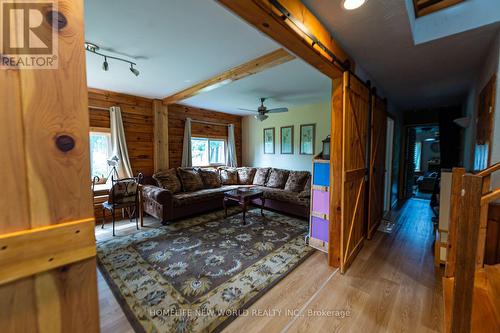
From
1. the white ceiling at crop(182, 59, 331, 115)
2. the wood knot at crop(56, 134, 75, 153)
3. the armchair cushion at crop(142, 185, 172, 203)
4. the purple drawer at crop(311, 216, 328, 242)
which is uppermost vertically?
the white ceiling at crop(182, 59, 331, 115)

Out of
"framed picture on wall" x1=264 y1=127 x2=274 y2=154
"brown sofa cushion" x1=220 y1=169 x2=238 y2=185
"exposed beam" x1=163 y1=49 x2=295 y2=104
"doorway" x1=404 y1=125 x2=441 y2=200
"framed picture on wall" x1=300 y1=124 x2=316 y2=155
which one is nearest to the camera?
"exposed beam" x1=163 y1=49 x2=295 y2=104

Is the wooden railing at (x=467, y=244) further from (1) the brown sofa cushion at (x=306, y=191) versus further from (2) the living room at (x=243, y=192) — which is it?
(1) the brown sofa cushion at (x=306, y=191)

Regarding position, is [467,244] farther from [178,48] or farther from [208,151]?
[208,151]

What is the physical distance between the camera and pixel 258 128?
6.54 meters

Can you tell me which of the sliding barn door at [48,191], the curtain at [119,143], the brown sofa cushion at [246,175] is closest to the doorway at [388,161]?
the brown sofa cushion at [246,175]

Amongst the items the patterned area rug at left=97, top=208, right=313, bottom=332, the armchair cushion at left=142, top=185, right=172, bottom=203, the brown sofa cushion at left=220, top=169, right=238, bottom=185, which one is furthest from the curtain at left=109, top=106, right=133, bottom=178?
the brown sofa cushion at left=220, top=169, right=238, bottom=185

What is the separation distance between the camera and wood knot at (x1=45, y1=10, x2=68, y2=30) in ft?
1.83

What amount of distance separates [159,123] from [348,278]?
4579 millimetres

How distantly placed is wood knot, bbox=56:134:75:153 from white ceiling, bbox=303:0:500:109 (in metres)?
1.79

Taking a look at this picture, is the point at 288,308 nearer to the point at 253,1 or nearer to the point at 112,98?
the point at 253,1

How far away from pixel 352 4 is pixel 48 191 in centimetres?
199

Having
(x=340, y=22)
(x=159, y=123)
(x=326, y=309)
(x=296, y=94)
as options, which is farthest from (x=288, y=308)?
(x=159, y=123)

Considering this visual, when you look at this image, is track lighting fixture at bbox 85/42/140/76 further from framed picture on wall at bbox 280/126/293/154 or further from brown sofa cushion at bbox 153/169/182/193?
framed picture on wall at bbox 280/126/293/154

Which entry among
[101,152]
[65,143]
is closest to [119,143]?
[101,152]
